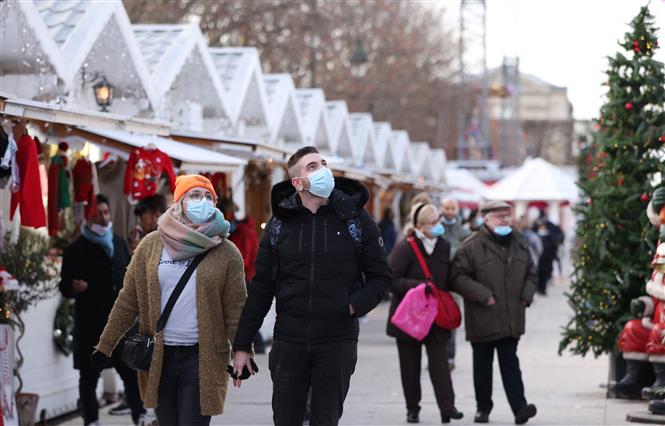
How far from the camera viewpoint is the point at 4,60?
11.7 metres

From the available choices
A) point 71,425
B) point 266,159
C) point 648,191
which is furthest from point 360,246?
point 266,159

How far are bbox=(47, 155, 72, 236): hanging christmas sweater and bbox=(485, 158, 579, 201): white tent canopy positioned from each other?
988 inches

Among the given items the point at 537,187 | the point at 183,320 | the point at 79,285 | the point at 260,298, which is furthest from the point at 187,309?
the point at 537,187

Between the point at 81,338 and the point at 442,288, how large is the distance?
286 centimetres

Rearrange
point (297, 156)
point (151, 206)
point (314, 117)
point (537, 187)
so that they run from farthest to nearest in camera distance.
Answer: point (537, 187) → point (314, 117) → point (151, 206) → point (297, 156)

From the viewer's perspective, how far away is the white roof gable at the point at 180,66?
623 inches

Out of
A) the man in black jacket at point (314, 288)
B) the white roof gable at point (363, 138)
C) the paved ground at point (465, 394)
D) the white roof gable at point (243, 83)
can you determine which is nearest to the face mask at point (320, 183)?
the man in black jacket at point (314, 288)

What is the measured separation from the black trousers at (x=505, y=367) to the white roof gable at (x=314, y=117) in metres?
12.1

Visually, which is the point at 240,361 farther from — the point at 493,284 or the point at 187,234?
the point at 493,284

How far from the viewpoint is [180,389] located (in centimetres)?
717

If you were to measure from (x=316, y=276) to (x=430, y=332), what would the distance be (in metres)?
4.15

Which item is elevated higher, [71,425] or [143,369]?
[143,369]

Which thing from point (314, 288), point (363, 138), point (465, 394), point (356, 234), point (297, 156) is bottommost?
point (465, 394)

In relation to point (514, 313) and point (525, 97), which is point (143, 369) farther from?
point (525, 97)
